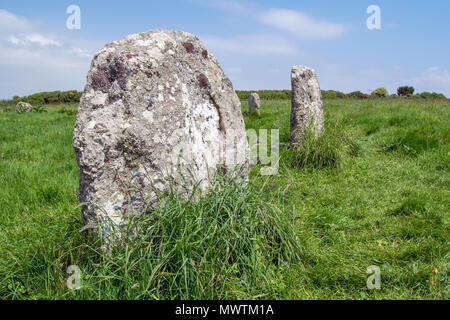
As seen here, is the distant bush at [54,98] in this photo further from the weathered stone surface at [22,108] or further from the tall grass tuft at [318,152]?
the tall grass tuft at [318,152]

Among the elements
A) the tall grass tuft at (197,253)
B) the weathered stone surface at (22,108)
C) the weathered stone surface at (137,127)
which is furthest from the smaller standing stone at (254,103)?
the weathered stone surface at (22,108)

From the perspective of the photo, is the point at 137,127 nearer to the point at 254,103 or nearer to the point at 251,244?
the point at 251,244

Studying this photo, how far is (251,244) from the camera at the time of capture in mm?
3059

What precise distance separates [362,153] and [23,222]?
6311mm

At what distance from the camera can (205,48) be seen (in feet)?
12.5

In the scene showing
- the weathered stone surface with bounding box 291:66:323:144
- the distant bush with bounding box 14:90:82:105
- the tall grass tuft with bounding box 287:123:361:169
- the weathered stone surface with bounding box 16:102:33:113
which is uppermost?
the distant bush with bounding box 14:90:82:105

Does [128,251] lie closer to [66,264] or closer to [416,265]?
[66,264]

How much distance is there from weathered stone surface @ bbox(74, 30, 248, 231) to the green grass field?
33 cm

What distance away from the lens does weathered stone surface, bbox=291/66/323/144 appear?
290 inches

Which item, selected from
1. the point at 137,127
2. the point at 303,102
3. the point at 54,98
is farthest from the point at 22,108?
the point at 137,127

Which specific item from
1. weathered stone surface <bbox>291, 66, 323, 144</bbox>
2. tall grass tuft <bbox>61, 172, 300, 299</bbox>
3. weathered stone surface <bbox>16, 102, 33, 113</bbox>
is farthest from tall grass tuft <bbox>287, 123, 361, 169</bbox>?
weathered stone surface <bbox>16, 102, 33, 113</bbox>

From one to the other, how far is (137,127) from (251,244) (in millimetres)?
1441

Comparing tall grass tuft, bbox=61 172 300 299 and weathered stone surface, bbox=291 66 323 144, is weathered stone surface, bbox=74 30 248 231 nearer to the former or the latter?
tall grass tuft, bbox=61 172 300 299
